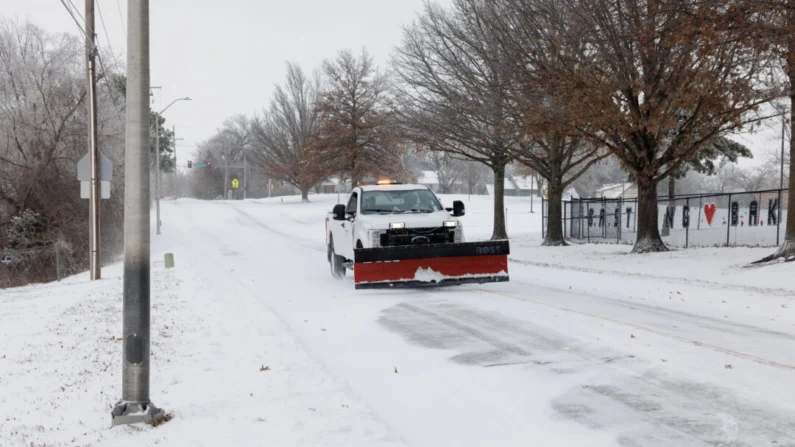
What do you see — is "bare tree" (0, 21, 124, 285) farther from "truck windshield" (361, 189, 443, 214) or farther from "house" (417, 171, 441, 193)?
"house" (417, 171, 441, 193)

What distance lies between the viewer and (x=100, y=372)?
7602 millimetres

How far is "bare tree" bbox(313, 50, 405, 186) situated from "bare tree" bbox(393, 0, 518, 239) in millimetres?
18318

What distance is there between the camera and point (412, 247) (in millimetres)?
12453

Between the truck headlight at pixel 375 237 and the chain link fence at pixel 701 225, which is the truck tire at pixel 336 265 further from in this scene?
the chain link fence at pixel 701 225

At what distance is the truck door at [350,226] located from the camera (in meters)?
14.1

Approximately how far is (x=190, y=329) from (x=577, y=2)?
13677 millimetres

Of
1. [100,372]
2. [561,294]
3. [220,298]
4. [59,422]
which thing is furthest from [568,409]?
[220,298]

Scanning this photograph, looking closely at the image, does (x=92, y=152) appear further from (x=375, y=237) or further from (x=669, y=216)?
(x=669, y=216)

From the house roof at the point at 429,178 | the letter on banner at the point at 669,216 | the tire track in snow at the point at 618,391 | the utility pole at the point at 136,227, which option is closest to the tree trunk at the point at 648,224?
the letter on banner at the point at 669,216

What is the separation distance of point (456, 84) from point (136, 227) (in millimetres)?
21274

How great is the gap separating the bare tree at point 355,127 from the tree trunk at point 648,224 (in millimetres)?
26386

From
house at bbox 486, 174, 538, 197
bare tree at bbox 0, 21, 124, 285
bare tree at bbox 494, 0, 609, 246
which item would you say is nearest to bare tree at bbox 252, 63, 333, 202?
bare tree at bbox 0, 21, 124, 285

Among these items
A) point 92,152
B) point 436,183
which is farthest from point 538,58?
point 436,183

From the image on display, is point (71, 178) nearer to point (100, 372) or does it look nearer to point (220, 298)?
point (220, 298)
